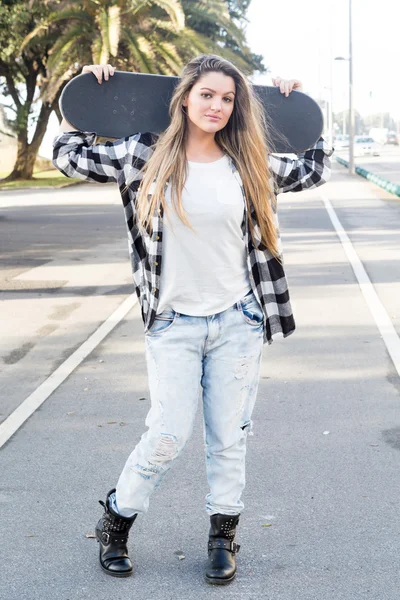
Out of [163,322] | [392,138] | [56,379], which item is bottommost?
[392,138]

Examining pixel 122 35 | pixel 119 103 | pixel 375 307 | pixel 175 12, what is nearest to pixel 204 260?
pixel 119 103

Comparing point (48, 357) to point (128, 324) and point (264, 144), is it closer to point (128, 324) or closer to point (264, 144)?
point (128, 324)

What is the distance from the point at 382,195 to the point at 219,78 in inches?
977

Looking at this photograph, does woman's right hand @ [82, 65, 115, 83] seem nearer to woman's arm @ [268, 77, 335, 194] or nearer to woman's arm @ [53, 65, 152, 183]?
woman's arm @ [53, 65, 152, 183]

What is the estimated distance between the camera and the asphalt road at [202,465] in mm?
3734

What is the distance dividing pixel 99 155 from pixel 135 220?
272mm

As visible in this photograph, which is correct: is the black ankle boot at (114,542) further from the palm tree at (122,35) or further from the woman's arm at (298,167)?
the palm tree at (122,35)

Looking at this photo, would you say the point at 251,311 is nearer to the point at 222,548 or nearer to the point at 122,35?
the point at 222,548

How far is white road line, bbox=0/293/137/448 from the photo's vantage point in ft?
19.1

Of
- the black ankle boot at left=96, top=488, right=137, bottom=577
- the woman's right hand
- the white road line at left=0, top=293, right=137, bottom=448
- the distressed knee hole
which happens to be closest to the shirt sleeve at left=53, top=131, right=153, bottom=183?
the woman's right hand

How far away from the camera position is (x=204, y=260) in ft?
11.4

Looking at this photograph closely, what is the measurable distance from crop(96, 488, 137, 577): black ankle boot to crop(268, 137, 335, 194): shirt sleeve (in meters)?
1.39

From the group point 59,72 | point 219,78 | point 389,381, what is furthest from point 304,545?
point 59,72

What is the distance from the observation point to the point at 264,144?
3594 millimetres
